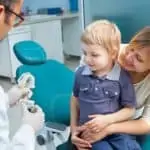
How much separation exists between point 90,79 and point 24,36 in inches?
120

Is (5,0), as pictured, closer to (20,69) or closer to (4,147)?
(4,147)

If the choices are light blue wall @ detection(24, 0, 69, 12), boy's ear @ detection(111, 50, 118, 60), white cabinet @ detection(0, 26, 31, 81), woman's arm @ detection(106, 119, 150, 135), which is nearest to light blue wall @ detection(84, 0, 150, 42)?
boy's ear @ detection(111, 50, 118, 60)

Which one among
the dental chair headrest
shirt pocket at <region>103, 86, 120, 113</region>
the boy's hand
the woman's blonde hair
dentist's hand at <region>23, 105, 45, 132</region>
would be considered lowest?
the boy's hand

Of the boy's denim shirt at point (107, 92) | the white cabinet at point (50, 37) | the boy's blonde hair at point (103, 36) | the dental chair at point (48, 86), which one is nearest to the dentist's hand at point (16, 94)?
the dental chair at point (48, 86)

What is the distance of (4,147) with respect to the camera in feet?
3.40

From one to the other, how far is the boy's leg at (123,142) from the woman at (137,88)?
41 millimetres

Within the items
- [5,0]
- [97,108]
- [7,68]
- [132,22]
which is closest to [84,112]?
[97,108]

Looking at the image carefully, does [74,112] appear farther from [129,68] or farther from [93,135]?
[129,68]

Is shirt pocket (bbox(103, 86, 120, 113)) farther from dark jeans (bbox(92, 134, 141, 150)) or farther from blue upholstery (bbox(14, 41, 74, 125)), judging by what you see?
blue upholstery (bbox(14, 41, 74, 125))

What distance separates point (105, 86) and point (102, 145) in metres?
0.25

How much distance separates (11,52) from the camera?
161 inches

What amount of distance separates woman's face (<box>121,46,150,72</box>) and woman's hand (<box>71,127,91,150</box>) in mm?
353

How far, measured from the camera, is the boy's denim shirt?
1.32 metres

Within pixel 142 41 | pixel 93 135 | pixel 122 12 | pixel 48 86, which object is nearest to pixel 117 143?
pixel 93 135
